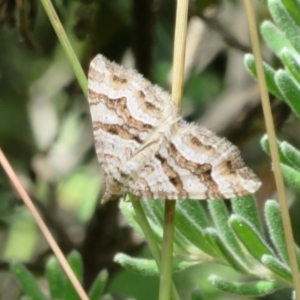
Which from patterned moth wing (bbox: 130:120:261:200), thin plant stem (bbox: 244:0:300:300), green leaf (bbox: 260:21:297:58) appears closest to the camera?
thin plant stem (bbox: 244:0:300:300)

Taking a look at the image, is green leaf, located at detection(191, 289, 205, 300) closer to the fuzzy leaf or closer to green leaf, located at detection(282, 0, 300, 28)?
the fuzzy leaf

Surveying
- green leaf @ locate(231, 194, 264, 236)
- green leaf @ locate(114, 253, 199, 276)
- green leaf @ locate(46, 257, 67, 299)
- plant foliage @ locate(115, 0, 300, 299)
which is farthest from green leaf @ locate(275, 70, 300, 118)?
green leaf @ locate(46, 257, 67, 299)

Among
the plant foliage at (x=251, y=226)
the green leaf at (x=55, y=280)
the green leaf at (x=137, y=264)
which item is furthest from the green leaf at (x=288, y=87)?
the green leaf at (x=55, y=280)

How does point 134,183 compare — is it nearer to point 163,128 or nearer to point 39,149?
point 163,128

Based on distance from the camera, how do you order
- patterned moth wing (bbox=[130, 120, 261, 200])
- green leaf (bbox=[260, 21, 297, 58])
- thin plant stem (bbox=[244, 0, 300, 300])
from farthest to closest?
green leaf (bbox=[260, 21, 297, 58]) → patterned moth wing (bbox=[130, 120, 261, 200]) → thin plant stem (bbox=[244, 0, 300, 300])

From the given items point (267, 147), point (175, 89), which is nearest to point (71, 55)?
point (175, 89)

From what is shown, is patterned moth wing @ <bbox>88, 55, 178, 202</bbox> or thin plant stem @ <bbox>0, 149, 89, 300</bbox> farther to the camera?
patterned moth wing @ <bbox>88, 55, 178, 202</bbox>

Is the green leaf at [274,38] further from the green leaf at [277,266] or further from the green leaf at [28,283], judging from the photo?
the green leaf at [28,283]

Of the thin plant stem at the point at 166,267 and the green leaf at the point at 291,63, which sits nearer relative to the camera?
the thin plant stem at the point at 166,267
